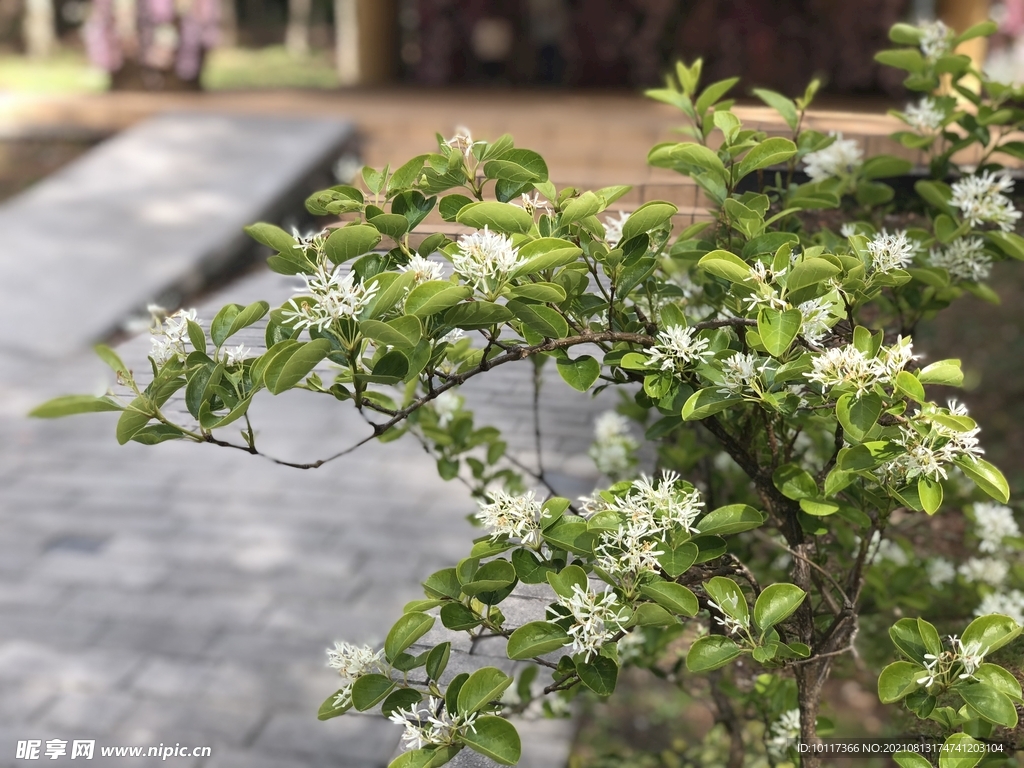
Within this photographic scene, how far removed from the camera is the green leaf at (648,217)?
4.33 feet

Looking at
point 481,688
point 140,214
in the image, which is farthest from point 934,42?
point 140,214

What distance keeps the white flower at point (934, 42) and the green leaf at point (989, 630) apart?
4.27ft

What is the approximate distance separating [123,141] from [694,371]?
7.87 meters

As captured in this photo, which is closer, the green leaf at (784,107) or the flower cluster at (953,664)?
the flower cluster at (953,664)

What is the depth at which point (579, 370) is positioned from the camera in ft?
4.51

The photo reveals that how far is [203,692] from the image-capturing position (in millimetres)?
3023

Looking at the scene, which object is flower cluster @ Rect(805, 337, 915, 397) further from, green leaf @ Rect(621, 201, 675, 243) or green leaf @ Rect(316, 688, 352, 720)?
green leaf @ Rect(316, 688, 352, 720)

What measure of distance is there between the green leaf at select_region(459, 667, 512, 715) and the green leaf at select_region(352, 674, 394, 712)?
14cm

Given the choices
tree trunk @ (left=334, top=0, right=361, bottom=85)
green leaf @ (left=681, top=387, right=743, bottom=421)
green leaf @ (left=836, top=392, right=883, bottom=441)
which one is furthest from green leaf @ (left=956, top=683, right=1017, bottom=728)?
tree trunk @ (left=334, top=0, right=361, bottom=85)

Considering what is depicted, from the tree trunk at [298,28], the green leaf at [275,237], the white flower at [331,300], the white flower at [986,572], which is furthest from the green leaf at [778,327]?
the tree trunk at [298,28]

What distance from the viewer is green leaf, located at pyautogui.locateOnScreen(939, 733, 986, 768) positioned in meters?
1.21

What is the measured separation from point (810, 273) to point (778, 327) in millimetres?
78

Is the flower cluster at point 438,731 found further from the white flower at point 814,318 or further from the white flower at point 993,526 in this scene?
the white flower at point 993,526

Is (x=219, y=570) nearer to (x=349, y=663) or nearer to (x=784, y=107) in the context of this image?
(x=349, y=663)
